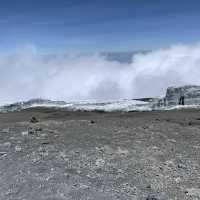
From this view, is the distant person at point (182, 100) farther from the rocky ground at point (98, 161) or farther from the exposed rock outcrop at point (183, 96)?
the rocky ground at point (98, 161)

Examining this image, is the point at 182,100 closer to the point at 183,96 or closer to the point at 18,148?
the point at 183,96

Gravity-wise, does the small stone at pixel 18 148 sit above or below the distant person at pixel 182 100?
below

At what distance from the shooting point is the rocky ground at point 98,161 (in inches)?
559

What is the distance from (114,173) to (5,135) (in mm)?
6163

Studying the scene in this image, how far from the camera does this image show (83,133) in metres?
19.8

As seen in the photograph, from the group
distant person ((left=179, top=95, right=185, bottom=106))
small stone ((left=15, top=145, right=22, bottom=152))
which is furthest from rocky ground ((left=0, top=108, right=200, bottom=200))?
distant person ((left=179, top=95, right=185, bottom=106))

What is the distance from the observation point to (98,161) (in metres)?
16.3

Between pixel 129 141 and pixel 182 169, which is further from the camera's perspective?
pixel 129 141

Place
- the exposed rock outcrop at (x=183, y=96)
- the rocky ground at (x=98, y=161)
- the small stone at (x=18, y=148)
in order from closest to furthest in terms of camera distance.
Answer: the rocky ground at (x=98, y=161) → the small stone at (x=18, y=148) → the exposed rock outcrop at (x=183, y=96)

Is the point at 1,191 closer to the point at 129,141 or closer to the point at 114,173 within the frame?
the point at 114,173

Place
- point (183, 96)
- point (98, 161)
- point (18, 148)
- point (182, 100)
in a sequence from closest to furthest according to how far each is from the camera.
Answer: point (98, 161) < point (18, 148) < point (182, 100) < point (183, 96)

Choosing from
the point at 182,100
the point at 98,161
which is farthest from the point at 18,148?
the point at 182,100

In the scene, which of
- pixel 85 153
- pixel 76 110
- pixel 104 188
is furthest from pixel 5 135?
pixel 76 110

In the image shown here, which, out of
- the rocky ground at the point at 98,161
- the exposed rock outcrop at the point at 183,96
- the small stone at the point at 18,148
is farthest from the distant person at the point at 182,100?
the small stone at the point at 18,148
